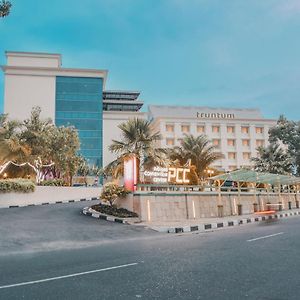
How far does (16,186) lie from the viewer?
2366 centimetres

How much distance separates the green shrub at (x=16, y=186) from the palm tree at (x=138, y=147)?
5.51m

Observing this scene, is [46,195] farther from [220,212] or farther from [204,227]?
[204,227]

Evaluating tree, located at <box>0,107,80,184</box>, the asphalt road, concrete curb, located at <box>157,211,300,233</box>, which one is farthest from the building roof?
the asphalt road

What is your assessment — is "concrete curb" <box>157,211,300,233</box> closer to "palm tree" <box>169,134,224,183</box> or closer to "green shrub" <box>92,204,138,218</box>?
"green shrub" <box>92,204,138,218</box>

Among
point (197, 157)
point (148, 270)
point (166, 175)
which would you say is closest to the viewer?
point (148, 270)

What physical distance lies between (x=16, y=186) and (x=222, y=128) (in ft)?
205

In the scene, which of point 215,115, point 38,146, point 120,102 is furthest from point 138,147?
point 120,102

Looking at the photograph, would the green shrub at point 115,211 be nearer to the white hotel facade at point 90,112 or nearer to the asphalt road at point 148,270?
the asphalt road at point 148,270

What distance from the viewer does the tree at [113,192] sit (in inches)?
703

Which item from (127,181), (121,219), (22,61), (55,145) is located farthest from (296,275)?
(22,61)

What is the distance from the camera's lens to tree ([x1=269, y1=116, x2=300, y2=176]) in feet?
159

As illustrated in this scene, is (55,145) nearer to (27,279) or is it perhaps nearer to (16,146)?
(16,146)

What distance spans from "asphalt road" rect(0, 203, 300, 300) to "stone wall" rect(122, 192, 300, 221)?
5.70 metres

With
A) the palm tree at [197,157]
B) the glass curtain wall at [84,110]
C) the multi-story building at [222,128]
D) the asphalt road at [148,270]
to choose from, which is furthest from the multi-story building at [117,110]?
the asphalt road at [148,270]
